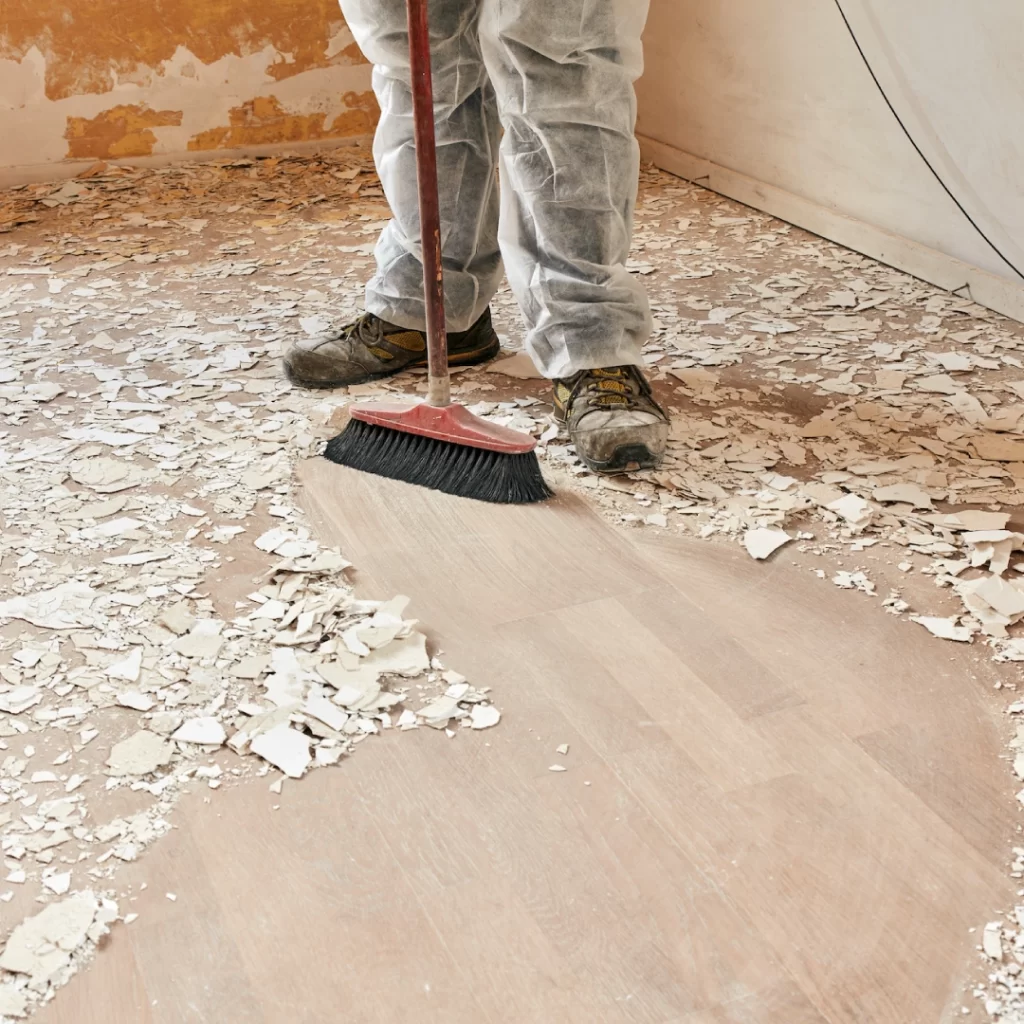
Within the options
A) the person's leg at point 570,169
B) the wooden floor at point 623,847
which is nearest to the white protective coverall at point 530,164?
the person's leg at point 570,169

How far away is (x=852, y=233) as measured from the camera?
2543 mm

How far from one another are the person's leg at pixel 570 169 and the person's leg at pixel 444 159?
129 millimetres

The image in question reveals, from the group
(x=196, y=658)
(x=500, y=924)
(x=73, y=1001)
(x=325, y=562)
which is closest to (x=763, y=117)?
(x=325, y=562)

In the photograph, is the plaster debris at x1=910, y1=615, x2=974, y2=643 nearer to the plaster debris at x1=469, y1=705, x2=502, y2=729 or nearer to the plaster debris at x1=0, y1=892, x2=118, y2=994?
the plaster debris at x1=469, y1=705, x2=502, y2=729

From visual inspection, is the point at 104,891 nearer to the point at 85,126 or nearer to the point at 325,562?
the point at 325,562

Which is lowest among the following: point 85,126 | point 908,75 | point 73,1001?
point 73,1001

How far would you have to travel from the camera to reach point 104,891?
0.96 meters

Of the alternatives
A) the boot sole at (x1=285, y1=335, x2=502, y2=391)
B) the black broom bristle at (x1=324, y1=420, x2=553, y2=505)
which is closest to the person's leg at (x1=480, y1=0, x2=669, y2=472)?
the black broom bristle at (x1=324, y1=420, x2=553, y2=505)

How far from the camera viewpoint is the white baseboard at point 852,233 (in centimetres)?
222

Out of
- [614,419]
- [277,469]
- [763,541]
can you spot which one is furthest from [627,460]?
[277,469]

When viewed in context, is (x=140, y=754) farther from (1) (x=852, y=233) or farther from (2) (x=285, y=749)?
(1) (x=852, y=233)

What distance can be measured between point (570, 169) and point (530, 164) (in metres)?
0.06

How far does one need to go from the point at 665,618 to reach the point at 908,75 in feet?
4.97

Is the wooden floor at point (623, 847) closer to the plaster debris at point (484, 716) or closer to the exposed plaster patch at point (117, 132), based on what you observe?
the plaster debris at point (484, 716)
